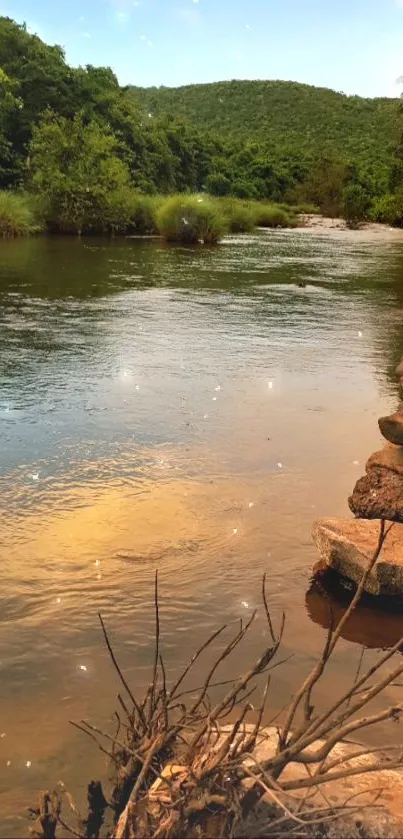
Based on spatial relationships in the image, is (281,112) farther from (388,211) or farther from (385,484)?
(385,484)

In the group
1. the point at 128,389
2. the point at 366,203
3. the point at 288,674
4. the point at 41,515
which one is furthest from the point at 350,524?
the point at 366,203

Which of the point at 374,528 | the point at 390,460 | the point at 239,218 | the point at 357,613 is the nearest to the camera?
the point at 357,613

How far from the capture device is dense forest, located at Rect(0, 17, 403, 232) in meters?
30.1

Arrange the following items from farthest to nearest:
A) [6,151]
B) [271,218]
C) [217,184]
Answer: [217,184], [271,218], [6,151]

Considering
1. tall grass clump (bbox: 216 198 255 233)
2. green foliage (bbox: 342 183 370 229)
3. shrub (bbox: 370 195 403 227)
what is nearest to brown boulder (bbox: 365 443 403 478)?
tall grass clump (bbox: 216 198 255 233)

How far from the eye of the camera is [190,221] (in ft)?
87.9

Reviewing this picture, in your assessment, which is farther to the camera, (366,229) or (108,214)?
(366,229)

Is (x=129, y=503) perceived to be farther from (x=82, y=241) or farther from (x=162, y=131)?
(x=162, y=131)

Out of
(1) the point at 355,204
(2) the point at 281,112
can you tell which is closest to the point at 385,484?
(1) the point at 355,204

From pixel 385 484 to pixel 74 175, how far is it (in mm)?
26837

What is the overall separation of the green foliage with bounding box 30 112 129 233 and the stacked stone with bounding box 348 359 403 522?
24.6 m

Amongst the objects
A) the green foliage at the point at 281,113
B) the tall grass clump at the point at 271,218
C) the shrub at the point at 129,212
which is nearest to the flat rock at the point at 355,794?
the shrub at the point at 129,212

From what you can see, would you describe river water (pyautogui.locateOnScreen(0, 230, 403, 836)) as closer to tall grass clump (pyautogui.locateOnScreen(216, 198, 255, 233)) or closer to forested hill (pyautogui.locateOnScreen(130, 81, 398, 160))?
tall grass clump (pyautogui.locateOnScreen(216, 198, 255, 233))

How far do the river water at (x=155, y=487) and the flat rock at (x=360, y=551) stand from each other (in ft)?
0.53
